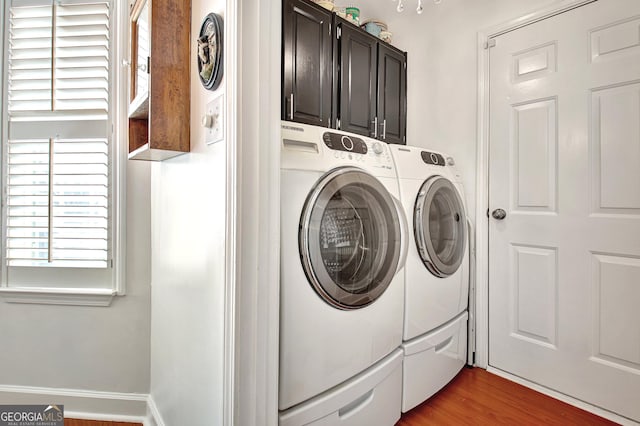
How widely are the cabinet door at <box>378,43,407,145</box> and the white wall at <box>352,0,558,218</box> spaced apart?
5.5 inches

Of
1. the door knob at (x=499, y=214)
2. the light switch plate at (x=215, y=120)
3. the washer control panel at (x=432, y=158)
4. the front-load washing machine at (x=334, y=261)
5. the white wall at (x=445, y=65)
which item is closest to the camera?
the light switch plate at (x=215, y=120)

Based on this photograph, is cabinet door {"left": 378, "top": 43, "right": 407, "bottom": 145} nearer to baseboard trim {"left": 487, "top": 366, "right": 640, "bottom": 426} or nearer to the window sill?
baseboard trim {"left": 487, "top": 366, "right": 640, "bottom": 426}

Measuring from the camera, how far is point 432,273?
156cm

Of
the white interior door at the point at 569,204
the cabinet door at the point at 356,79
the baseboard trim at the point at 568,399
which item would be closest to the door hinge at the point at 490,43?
the white interior door at the point at 569,204

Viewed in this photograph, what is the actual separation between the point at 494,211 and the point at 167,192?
1857 mm

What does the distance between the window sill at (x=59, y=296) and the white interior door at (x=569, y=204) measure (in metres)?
2.22

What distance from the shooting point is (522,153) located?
1.83 m

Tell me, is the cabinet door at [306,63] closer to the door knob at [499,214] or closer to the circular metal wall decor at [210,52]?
the circular metal wall decor at [210,52]

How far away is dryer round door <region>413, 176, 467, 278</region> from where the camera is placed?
1507 mm

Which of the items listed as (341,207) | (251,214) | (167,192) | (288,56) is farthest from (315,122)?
(251,214)

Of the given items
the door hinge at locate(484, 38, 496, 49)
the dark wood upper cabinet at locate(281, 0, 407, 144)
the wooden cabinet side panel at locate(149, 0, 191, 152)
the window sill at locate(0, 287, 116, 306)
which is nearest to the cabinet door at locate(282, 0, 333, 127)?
the dark wood upper cabinet at locate(281, 0, 407, 144)

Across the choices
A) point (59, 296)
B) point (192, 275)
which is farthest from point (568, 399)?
point (59, 296)

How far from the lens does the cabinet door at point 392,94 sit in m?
2.05

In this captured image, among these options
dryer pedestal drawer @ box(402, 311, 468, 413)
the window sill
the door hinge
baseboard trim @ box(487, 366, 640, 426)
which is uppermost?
the door hinge
